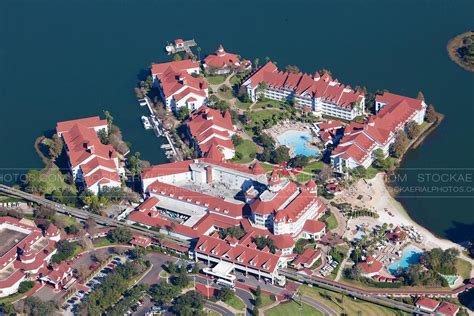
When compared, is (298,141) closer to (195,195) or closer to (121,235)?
(195,195)

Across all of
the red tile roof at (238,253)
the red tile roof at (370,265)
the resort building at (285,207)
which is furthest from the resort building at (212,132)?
the red tile roof at (370,265)

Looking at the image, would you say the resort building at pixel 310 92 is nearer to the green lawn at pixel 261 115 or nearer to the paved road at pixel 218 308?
the green lawn at pixel 261 115

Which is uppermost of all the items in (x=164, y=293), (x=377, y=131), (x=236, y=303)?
(x=377, y=131)

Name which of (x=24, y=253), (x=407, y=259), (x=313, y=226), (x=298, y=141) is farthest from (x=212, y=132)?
(x=407, y=259)

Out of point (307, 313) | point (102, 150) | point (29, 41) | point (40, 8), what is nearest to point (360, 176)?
point (307, 313)

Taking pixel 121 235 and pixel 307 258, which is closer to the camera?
pixel 307 258

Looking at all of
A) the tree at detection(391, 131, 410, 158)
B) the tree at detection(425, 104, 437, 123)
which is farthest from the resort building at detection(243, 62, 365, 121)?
the tree at detection(391, 131, 410, 158)

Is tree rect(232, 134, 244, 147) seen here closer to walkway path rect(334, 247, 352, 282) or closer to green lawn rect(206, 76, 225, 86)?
green lawn rect(206, 76, 225, 86)
